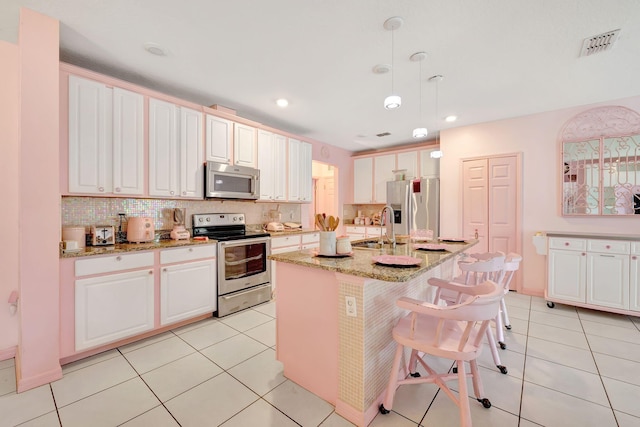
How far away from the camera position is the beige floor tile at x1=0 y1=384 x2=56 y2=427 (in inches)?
63.5

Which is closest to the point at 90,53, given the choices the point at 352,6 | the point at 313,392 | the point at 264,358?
the point at 352,6

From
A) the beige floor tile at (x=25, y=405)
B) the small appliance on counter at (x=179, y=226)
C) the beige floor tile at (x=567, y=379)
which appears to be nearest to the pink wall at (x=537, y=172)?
the beige floor tile at (x=567, y=379)

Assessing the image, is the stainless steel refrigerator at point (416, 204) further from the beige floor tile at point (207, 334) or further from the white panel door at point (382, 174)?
the beige floor tile at point (207, 334)

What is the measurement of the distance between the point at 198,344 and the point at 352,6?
9.94 feet

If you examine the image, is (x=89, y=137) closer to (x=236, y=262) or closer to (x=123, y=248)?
(x=123, y=248)

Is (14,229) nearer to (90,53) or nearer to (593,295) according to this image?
(90,53)

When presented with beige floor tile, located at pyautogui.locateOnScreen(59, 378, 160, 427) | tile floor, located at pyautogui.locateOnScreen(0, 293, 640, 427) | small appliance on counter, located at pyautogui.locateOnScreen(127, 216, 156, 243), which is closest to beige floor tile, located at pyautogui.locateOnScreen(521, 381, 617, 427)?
tile floor, located at pyautogui.locateOnScreen(0, 293, 640, 427)

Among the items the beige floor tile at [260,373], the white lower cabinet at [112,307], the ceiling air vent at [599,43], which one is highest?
the ceiling air vent at [599,43]

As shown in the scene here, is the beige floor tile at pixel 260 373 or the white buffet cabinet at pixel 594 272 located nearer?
the beige floor tile at pixel 260 373

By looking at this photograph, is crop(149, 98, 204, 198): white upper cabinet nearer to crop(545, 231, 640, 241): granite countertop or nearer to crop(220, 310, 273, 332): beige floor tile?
crop(220, 310, 273, 332): beige floor tile

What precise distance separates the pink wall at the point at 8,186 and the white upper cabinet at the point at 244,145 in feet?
6.35

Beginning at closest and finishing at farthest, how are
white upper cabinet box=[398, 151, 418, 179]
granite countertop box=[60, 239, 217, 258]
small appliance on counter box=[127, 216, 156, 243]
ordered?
granite countertop box=[60, 239, 217, 258] → small appliance on counter box=[127, 216, 156, 243] → white upper cabinet box=[398, 151, 418, 179]

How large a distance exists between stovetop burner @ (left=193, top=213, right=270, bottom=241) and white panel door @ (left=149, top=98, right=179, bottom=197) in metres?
0.56

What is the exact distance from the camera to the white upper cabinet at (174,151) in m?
2.84
